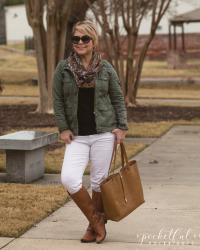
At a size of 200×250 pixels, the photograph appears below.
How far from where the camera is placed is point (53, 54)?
1839 cm

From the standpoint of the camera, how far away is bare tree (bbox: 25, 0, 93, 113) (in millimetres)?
18328

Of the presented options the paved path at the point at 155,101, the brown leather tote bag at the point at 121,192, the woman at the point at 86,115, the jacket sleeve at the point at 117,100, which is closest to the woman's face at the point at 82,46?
the woman at the point at 86,115

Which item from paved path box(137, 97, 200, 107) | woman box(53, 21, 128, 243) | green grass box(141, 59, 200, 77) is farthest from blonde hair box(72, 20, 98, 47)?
green grass box(141, 59, 200, 77)

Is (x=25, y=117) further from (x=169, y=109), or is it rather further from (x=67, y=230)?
(x=67, y=230)

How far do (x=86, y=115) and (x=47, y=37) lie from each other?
1255 cm

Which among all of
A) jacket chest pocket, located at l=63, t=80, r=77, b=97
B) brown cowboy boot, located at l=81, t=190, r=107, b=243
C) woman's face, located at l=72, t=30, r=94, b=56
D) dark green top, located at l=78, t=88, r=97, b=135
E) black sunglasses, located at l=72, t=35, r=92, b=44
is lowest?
brown cowboy boot, located at l=81, t=190, r=107, b=243

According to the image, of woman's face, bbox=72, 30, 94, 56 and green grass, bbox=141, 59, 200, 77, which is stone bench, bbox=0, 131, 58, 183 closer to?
woman's face, bbox=72, 30, 94, 56

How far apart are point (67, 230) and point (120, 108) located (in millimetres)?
1273

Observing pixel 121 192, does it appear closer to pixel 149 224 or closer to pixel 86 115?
pixel 86 115

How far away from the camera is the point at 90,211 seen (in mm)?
6324

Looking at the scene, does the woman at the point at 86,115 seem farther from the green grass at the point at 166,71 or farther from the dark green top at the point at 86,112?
the green grass at the point at 166,71

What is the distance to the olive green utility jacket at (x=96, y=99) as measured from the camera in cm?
621

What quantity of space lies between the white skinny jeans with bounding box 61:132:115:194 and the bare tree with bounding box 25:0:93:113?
12112 mm

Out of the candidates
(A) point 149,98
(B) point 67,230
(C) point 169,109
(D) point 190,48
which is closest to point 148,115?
(C) point 169,109
